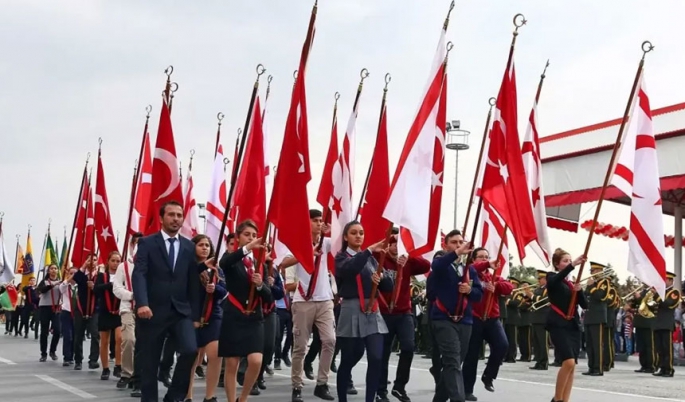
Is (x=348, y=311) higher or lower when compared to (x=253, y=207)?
lower

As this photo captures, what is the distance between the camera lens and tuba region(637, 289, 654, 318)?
19.6 metres

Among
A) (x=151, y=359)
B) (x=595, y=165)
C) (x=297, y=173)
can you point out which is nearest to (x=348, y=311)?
(x=297, y=173)

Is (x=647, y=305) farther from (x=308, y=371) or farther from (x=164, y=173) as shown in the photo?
(x=164, y=173)

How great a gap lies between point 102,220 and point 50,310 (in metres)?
4.28

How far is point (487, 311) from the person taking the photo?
1280 centimetres

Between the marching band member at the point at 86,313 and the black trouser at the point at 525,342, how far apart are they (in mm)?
10287

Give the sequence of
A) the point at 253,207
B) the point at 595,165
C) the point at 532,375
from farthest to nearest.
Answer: the point at 595,165, the point at 532,375, the point at 253,207

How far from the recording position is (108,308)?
14.8 meters

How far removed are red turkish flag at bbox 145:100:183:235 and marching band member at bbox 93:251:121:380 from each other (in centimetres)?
199

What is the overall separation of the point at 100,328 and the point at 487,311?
19.0ft

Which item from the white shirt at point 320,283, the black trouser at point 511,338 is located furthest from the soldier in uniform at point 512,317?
the white shirt at point 320,283

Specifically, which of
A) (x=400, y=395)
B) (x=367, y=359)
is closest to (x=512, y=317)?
(x=400, y=395)

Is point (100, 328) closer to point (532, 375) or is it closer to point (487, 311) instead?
point (487, 311)

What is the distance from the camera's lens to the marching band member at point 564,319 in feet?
34.3
